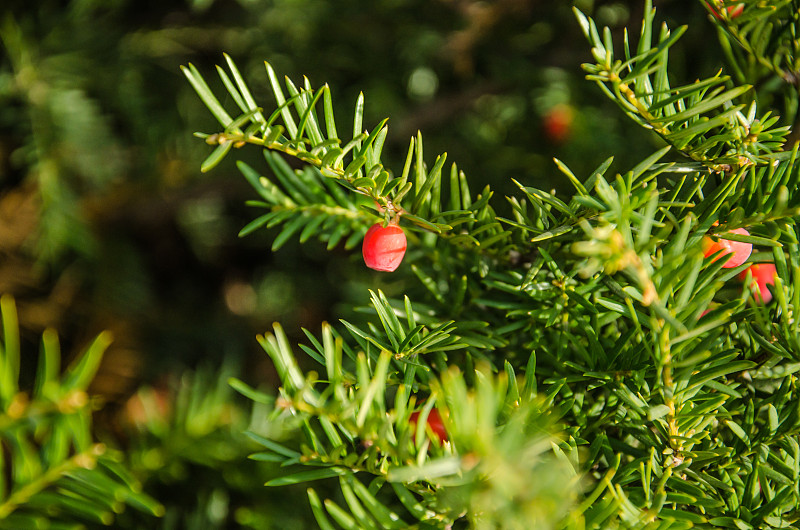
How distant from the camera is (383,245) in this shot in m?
0.31

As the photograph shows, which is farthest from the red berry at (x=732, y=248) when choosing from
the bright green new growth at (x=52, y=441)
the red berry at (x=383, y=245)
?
the bright green new growth at (x=52, y=441)

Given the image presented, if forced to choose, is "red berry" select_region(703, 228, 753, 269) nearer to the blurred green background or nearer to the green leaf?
the green leaf

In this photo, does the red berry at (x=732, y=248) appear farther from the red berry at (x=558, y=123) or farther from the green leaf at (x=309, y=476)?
the red berry at (x=558, y=123)

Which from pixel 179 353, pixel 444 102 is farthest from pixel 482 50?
pixel 179 353

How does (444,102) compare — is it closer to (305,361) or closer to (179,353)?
(305,361)

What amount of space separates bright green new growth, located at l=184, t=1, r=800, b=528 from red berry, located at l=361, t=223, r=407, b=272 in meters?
0.02

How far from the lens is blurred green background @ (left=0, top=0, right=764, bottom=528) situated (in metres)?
0.67

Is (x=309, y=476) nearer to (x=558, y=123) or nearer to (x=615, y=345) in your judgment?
(x=615, y=345)

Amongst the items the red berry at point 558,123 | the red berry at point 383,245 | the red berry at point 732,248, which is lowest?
the red berry at point 558,123

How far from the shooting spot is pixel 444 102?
28.6 inches

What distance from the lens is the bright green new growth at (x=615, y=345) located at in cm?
24

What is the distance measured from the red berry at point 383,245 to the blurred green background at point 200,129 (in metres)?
0.33

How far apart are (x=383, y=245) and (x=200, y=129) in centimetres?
54

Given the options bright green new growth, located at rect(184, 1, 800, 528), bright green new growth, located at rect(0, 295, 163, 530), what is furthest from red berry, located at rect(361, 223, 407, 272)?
bright green new growth, located at rect(0, 295, 163, 530)
